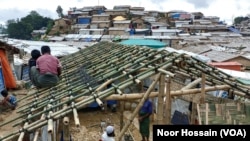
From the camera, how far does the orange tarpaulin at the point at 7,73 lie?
667 inches

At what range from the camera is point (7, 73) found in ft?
56.0

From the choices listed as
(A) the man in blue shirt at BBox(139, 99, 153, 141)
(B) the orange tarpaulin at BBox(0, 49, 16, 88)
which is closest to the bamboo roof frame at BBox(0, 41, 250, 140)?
(A) the man in blue shirt at BBox(139, 99, 153, 141)

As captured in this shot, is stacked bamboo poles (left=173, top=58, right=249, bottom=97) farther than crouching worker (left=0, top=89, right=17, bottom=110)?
No

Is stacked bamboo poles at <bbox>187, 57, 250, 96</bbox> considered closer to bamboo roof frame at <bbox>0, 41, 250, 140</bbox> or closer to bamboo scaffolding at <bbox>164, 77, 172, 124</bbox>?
bamboo roof frame at <bbox>0, 41, 250, 140</bbox>

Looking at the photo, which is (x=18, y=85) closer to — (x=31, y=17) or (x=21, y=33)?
(x=21, y=33)

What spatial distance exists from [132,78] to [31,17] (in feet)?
221

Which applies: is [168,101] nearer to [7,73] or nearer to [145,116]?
[145,116]

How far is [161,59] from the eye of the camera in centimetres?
687

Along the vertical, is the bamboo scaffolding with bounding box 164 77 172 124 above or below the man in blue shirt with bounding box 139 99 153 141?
above

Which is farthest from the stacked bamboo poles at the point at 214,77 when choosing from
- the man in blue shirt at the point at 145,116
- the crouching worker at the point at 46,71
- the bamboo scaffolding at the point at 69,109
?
the crouching worker at the point at 46,71

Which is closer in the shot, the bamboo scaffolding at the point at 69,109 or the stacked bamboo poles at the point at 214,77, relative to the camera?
the bamboo scaffolding at the point at 69,109

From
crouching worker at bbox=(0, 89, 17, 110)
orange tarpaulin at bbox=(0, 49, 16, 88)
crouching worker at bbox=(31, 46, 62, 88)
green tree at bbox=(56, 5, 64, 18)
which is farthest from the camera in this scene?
green tree at bbox=(56, 5, 64, 18)

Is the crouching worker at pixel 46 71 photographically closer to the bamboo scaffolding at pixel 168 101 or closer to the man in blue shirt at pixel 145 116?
the man in blue shirt at pixel 145 116

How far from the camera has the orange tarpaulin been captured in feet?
55.6
